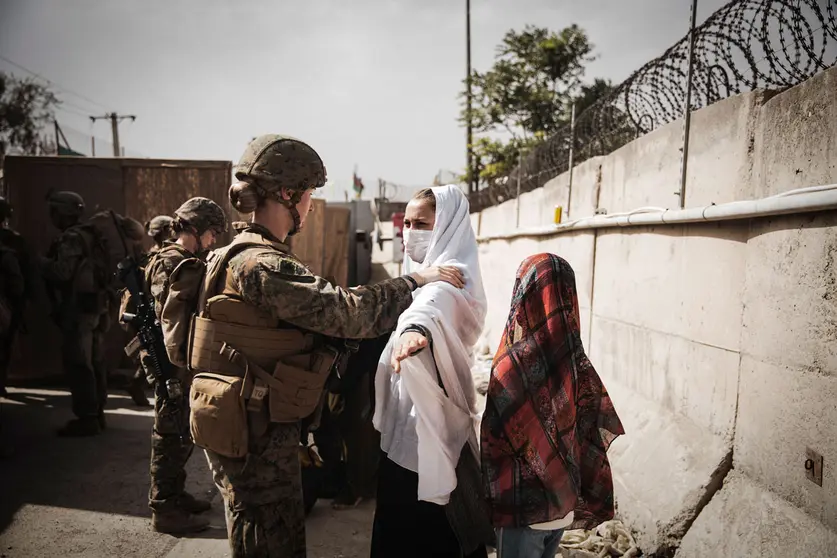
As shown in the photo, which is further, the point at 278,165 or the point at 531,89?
the point at 531,89

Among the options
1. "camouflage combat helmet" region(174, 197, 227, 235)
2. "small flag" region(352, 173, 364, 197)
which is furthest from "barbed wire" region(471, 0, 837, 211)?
"small flag" region(352, 173, 364, 197)

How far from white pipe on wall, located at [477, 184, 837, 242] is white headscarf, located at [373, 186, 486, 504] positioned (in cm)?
131

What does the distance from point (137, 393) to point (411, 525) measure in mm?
4636

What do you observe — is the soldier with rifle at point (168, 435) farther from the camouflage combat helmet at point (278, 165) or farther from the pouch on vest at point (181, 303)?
the camouflage combat helmet at point (278, 165)

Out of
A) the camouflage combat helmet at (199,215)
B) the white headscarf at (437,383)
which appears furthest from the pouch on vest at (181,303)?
the camouflage combat helmet at (199,215)

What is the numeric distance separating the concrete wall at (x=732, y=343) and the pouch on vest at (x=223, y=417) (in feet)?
6.89

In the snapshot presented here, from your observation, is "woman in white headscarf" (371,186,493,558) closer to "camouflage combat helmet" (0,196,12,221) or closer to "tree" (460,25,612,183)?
"camouflage combat helmet" (0,196,12,221)

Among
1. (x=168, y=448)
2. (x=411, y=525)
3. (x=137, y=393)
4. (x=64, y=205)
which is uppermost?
(x=64, y=205)

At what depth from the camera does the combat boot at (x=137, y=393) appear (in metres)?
5.68

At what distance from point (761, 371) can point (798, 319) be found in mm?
322

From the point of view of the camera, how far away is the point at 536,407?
1.83 m

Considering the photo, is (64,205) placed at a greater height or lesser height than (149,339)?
greater

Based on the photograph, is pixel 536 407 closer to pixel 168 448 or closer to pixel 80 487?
pixel 168 448

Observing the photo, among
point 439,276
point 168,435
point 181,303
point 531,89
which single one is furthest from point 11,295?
point 531,89
